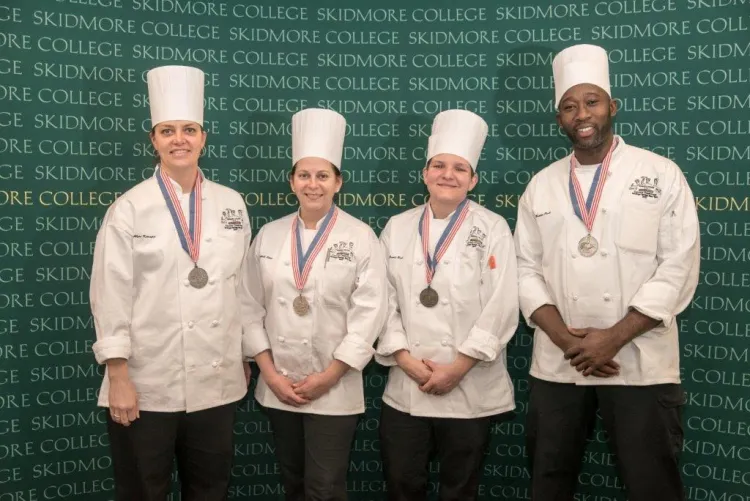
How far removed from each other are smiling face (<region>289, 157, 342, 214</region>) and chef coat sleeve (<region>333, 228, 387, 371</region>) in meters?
0.25

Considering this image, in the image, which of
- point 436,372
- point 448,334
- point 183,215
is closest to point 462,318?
point 448,334

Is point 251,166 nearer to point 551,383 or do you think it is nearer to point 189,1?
point 189,1

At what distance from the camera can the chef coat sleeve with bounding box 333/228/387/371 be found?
8.59ft

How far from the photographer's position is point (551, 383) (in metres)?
2.67

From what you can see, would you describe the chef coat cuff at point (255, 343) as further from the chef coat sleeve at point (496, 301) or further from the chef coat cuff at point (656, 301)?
the chef coat cuff at point (656, 301)

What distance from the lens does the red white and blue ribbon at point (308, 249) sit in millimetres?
2694

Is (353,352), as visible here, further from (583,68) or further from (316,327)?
(583,68)

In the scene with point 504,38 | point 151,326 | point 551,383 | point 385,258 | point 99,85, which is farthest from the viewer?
point 504,38

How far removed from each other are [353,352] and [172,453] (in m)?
0.83

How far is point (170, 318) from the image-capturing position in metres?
2.51

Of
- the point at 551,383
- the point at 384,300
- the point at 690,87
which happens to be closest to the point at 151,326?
the point at 384,300

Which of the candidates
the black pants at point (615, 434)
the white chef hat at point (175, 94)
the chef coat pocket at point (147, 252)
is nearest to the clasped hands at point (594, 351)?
the black pants at point (615, 434)

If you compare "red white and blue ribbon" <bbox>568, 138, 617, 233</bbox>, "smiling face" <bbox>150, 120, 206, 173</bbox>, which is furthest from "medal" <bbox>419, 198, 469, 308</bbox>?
"smiling face" <bbox>150, 120, 206, 173</bbox>

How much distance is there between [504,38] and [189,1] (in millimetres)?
1667
